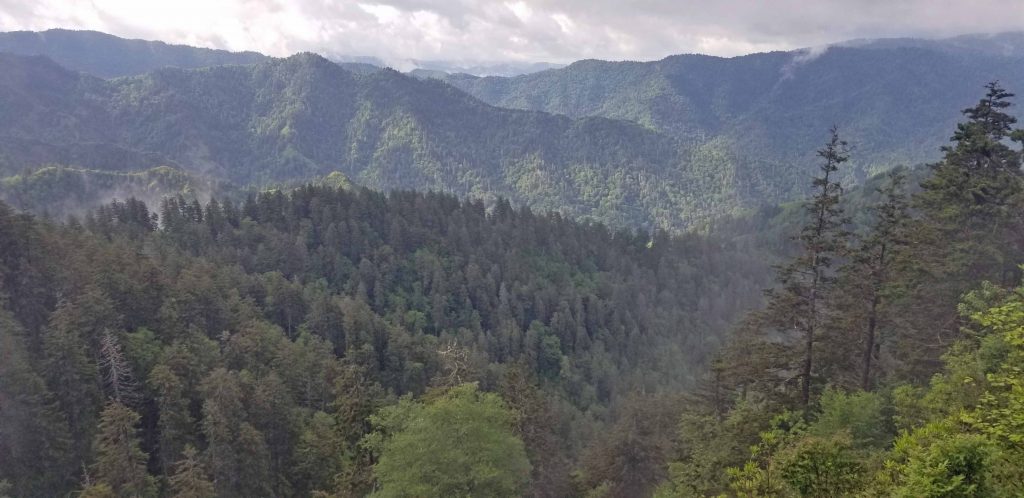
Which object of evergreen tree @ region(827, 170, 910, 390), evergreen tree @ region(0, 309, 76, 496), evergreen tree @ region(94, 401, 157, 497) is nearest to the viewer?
evergreen tree @ region(827, 170, 910, 390)

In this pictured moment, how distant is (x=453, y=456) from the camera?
3073 cm

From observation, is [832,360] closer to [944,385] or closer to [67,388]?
[944,385]

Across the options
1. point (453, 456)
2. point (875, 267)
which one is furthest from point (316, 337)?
point (875, 267)

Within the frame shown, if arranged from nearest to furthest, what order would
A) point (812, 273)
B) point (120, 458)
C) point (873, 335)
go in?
1. point (812, 273)
2. point (873, 335)
3. point (120, 458)

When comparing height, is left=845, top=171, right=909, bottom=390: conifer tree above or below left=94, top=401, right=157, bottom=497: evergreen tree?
above

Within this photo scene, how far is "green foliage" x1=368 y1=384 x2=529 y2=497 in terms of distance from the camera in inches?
1200

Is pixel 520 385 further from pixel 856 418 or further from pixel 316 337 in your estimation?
pixel 316 337

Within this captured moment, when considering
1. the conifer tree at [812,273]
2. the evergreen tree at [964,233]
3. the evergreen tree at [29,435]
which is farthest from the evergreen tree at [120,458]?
the evergreen tree at [964,233]

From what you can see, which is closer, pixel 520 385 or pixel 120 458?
pixel 120 458

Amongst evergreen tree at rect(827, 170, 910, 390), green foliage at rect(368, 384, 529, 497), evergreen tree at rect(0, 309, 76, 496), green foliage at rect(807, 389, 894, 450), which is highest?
evergreen tree at rect(827, 170, 910, 390)

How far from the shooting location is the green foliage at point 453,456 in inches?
1200

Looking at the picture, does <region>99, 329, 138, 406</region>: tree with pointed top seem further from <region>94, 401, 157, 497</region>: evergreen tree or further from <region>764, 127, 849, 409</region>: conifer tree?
<region>764, 127, 849, 409</region>: conifer tree

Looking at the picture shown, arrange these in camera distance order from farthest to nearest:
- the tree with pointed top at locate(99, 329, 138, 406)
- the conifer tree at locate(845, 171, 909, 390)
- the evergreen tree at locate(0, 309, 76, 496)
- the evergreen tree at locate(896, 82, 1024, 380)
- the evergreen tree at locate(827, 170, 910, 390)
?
the tree with pointed top at locate(99, 329, 138, 406)
the evergreen tree at locate(0, 309, 76, 496)
the evergreen tree at locate(896, 82, 1024, 380)
the conifer tree at locate(845, 171, 909, 390)
the evergreen tree at locate(827, 170, 910, 390)

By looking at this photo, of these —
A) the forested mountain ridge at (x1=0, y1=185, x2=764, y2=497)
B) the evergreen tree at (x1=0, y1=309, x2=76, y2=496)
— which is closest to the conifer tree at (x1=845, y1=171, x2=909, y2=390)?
the forested mountain ridge at (x1=0, y1=185, x2=764, y2=497)
